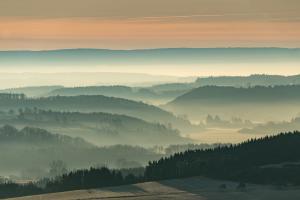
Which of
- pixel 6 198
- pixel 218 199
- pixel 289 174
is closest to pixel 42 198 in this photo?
pixel 6 198

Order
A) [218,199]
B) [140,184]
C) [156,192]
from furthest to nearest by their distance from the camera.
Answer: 1. [140,184]
2. [156,192]
3. [218,199]

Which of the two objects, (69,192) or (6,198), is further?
(6,198)

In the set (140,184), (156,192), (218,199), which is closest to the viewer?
(218,199)

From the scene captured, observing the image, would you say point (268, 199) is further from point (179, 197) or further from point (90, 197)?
point (90, 197)

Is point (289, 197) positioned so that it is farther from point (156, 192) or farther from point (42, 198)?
point (42, 198)

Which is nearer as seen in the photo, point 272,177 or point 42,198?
point 42,198

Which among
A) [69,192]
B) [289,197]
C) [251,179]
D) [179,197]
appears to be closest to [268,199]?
[289,197]
